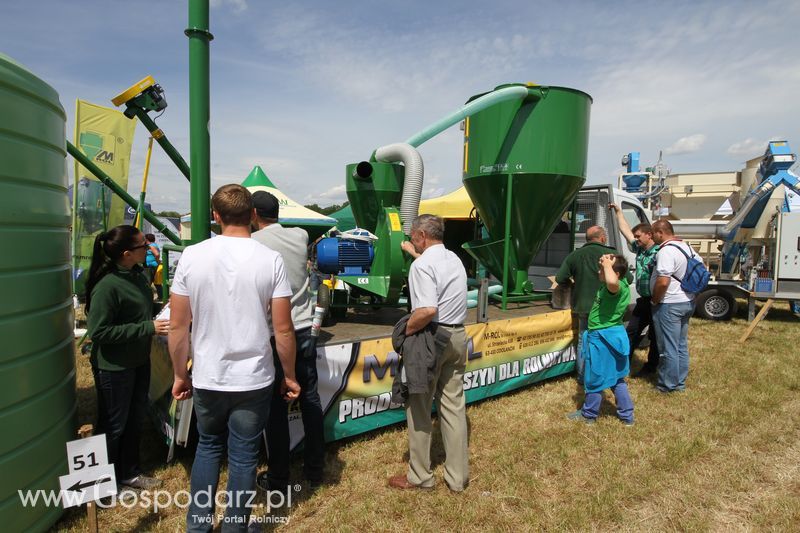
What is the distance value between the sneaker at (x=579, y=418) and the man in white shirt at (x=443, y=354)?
1643 millimetres

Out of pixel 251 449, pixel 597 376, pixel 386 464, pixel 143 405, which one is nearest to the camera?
pixel 251 449

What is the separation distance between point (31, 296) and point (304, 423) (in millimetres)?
1682

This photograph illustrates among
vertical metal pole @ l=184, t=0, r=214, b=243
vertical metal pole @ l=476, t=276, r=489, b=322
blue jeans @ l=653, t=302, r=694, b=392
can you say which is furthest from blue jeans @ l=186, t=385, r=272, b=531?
blue jeans @ l=653, t=302, r=694, b=392

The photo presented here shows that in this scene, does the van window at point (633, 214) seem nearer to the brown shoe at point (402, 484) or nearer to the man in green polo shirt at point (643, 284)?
the man in green polo shirt at point (643, 284)

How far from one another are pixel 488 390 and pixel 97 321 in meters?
3.43

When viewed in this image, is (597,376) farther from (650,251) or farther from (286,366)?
(286,366)

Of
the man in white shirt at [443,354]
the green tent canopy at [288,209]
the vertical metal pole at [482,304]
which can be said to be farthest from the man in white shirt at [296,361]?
the green tent canopy at [288,209]

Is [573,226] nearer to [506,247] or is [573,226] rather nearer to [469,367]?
[506,247]

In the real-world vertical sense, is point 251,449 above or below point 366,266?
below

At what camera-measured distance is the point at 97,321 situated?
2596mm

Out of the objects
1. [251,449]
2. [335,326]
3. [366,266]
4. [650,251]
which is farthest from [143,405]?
[650,251]

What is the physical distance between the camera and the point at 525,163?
17.1ft

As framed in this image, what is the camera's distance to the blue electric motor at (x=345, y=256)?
170 inches

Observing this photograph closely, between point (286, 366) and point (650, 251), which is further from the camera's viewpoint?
point (650, 251)
